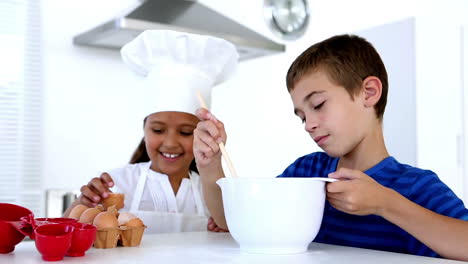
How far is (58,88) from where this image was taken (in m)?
2.49

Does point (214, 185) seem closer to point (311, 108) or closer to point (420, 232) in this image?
point (311, 108)

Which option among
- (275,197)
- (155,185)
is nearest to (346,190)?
(275,197)

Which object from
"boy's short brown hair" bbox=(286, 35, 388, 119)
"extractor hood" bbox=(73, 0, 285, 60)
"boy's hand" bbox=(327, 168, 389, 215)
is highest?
"extractor hood" bbox=(73, 0, 285, 60)

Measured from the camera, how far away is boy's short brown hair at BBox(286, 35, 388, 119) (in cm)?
103

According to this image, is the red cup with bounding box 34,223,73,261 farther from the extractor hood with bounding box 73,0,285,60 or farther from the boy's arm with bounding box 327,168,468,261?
the extractor hood with bounding box 73,0,285,60

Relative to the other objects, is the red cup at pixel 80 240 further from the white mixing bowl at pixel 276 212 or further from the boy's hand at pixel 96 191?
the boy's hand at pixel 96 191

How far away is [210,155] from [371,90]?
336mm

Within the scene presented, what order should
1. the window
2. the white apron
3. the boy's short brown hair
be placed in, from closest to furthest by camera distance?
1. the boy's short brown hair
2. the white apron
3. the window

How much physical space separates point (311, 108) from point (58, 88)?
177 cm

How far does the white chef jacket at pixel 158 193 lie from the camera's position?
1.59 meters

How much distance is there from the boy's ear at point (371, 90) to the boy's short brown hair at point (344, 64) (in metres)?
0.01

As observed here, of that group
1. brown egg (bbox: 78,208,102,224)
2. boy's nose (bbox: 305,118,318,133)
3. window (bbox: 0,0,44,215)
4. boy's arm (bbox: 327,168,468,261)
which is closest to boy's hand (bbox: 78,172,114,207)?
brown egg (bbox: 78,208,102,224)

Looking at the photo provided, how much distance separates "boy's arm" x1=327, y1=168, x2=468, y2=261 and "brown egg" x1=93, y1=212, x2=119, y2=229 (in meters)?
0.31

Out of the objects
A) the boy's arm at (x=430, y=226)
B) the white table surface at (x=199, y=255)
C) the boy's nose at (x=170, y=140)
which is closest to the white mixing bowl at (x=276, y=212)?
the white table surface at (x=199, y=255)
